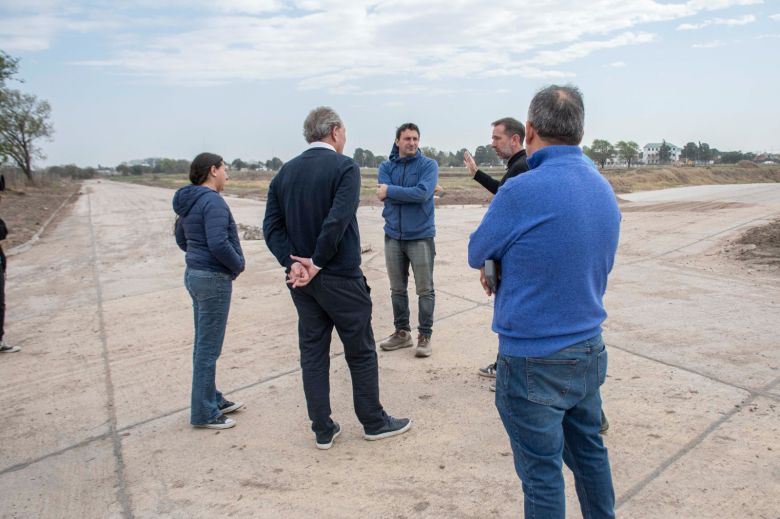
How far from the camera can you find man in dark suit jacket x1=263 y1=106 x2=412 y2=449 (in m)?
3.11

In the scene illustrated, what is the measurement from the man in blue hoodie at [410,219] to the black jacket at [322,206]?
1.54m

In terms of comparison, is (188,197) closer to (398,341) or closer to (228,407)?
(228,407)

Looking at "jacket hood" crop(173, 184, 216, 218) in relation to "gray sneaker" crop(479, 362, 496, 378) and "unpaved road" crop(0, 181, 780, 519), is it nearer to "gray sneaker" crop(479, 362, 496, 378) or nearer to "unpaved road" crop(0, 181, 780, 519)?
"unpaved road" crop(0, 181, 780, 519)

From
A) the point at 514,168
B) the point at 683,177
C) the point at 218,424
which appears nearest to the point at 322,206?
the point at 514,168

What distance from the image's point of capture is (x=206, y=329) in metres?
3.61

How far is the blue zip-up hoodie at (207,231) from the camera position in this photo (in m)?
3.50

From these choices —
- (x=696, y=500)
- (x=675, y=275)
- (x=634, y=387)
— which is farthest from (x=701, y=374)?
(x=675, y=275)

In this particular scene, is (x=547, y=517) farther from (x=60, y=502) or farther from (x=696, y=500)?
(x=60, y=502)

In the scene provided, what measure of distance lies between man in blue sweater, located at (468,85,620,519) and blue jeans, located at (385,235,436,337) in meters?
2.79

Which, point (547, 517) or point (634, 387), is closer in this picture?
point (547, 517)

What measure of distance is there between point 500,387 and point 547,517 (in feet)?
1.60

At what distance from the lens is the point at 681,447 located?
312 cm

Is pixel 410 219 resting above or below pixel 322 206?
below

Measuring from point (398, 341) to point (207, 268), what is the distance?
6.88 feet
